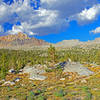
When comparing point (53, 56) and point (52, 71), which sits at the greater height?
point (53, 56)

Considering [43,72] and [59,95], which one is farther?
[43,72]

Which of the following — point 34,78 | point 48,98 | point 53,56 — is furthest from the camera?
point 53,56

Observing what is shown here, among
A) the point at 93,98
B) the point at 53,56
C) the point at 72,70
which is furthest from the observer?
the point at 53,56

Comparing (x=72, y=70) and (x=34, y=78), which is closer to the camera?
(x=34, y=78)

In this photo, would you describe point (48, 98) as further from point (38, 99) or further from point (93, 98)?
point (93, 98)

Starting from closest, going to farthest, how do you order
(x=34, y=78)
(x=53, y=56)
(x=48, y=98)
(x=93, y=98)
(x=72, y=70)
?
(x=93, y=98) → (x=48, y=98) → (x=34, y=78) → (x=72, y=70) → (x=53, y=56)

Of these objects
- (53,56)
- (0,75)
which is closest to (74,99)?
(0,75)

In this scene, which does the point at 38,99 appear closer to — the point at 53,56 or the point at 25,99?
the point at 25,99

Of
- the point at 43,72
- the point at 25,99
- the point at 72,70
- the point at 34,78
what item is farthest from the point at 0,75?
the point at 25,99

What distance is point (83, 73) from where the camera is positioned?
150ft

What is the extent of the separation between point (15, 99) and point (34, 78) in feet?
76.3

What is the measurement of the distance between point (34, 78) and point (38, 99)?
2489 cm

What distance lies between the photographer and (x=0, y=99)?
70.0 ft

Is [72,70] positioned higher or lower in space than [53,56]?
lower
